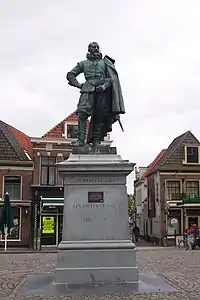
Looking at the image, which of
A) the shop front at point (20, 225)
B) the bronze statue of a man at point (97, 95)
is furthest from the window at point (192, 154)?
the bronze statue of a man at point (97, 95)

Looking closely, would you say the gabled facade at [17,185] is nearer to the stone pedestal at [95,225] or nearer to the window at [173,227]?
the window at [173,227]

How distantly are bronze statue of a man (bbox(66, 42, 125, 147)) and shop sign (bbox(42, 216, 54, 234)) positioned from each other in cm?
2078

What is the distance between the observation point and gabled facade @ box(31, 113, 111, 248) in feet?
100

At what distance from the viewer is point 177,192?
35.8 meters

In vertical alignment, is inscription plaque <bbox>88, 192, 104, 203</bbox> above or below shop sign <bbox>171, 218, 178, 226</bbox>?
above

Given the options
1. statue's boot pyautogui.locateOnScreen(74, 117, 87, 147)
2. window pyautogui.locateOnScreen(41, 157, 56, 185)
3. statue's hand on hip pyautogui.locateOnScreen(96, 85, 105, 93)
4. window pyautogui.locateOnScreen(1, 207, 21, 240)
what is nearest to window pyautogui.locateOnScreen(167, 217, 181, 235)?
window pyautogui.locateOnScreen(41, 157, 56, 185)

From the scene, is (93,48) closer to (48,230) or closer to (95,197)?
(95,197)

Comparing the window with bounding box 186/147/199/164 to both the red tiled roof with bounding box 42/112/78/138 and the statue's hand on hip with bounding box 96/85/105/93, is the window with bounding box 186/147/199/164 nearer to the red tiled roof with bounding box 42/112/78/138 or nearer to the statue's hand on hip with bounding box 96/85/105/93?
the red tiled roof with bounding box 42/112/78/138

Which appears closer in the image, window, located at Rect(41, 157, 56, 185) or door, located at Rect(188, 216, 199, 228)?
window, located at Rect(41, 157, 56, 185)

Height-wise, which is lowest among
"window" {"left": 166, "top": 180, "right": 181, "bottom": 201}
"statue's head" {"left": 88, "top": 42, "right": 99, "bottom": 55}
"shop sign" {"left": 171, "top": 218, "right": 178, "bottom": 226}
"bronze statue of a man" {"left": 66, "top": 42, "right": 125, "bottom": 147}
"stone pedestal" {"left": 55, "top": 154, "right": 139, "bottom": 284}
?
"shop sign" {"left": 171, "top": 218, "right": 178, "bottom": 226}

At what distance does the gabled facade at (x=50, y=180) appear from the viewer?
30.5 meters

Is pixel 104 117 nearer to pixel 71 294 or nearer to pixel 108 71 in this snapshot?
pixel 108 71

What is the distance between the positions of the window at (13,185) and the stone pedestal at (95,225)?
→ 71.8 ft

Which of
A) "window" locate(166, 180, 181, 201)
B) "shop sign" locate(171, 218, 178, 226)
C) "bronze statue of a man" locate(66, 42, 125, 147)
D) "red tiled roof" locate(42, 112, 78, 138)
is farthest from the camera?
"window" locate(166, 180, 181, 201)
